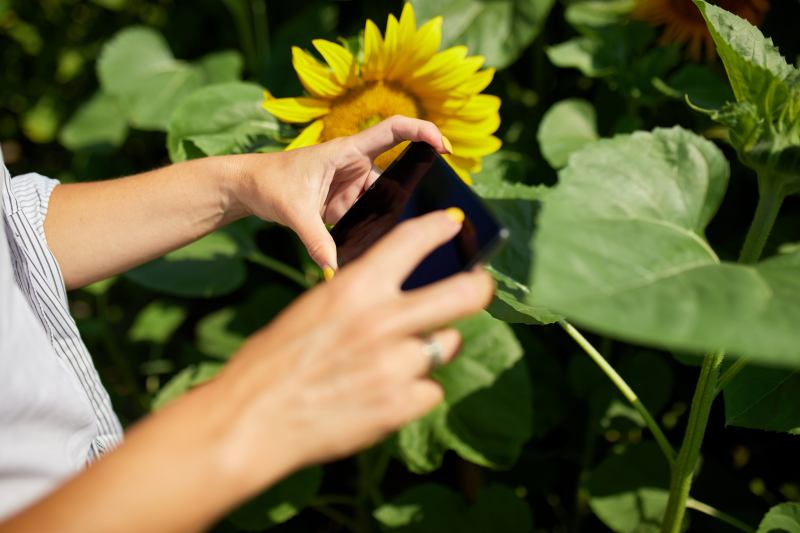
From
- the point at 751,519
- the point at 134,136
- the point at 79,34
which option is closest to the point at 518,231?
the point at 751,519

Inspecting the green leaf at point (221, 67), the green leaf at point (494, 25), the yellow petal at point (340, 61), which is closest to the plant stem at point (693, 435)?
the yellow petal at point (340, 61)

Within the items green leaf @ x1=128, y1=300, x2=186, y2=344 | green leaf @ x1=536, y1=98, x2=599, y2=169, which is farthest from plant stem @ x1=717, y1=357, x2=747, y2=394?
green leaf @ x1=128, y1=300, x2=186, y2=344

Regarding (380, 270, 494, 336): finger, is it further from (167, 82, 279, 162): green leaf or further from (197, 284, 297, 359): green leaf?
(197, 284, 297, 359): green leaf

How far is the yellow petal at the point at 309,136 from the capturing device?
0.84 meters

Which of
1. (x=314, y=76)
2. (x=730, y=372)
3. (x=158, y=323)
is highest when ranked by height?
(x=314, y=76)

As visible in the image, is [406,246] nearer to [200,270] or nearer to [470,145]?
[470,145]

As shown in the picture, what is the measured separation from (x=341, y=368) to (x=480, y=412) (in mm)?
588

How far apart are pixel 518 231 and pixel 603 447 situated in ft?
1.94

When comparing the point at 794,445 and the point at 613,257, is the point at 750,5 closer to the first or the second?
the point at 794,445

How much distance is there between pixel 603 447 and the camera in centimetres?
121

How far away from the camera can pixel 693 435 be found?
27.4 inches

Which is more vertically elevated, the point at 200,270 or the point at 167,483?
the point at 167,483

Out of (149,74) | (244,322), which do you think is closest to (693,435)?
(244,322)

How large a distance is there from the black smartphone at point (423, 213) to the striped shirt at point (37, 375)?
0.25 meters
